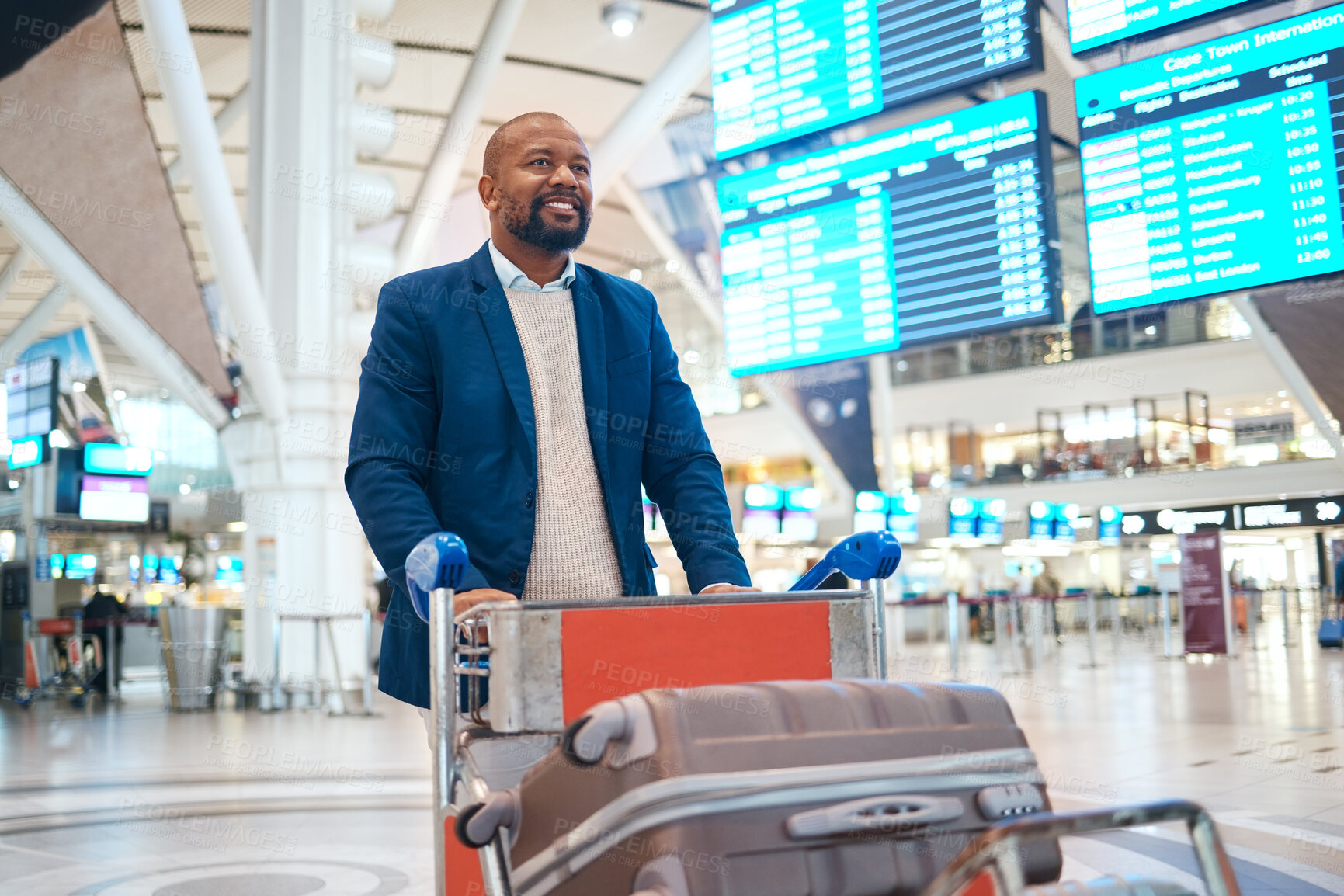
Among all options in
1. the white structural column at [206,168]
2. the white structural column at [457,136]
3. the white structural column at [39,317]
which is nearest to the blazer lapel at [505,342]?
the white structural column at [206,168]

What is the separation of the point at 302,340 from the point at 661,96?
14.6ft

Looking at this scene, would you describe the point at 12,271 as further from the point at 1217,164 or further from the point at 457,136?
→ the point at 1217,164

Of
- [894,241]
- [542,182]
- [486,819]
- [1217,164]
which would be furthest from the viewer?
[894,241]

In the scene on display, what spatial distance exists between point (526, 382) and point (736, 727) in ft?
2.88

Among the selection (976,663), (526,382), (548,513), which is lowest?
(976,663)

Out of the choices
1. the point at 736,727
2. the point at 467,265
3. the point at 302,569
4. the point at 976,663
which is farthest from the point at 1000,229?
the point at 976,663

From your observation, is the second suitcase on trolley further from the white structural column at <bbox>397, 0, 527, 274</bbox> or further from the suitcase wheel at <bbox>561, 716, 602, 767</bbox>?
the white structural column at <bbox>397, 0, 527, 274</bbox>

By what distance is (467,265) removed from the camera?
2293 millimetres

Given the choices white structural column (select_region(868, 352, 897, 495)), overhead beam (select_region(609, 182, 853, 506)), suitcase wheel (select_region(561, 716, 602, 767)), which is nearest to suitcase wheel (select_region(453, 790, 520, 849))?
suitcase wheel (select_region(561, 716, 602, 767))

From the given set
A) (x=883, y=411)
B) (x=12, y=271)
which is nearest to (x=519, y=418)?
(x=883, y=411)

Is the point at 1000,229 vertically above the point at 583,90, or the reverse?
the point at 583,90

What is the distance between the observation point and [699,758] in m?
1.47

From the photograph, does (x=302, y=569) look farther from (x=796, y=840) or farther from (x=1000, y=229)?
(x=796, y=840)

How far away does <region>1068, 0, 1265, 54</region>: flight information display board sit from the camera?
253 inches
